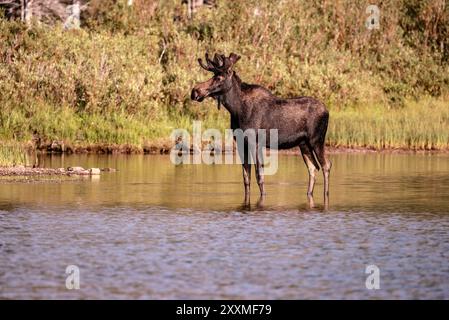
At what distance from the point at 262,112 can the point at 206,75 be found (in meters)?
15.4

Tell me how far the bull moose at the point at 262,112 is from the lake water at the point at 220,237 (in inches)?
30.2

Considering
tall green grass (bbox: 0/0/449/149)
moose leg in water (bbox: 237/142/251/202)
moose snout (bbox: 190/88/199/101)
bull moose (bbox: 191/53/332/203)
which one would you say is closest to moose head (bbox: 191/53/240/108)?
bull moose (bbox: 191/53/332/203)

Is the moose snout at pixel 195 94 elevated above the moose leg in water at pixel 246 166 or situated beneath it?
elevated above

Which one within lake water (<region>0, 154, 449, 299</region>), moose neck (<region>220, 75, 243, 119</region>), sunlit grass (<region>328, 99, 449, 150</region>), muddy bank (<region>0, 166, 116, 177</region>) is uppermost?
moose neck (<region>220, 75, 243, 119</region>)

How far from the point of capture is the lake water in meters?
11.7

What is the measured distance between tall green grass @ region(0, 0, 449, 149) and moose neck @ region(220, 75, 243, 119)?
1028cm

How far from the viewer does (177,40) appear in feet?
125

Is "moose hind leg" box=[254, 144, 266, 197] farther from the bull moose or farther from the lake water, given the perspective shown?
the lake water

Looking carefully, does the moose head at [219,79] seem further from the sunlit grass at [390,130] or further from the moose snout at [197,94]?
the sunlit grass at [390,130]

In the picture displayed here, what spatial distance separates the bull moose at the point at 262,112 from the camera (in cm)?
1927

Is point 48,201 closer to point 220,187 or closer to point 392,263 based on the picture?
point 220,187

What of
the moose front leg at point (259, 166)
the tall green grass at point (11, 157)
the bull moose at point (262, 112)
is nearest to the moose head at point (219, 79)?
the bull moose at point (262, 112)

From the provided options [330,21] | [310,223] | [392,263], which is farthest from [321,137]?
[330,21]

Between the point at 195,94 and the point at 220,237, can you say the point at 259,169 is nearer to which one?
the point at 195,94
